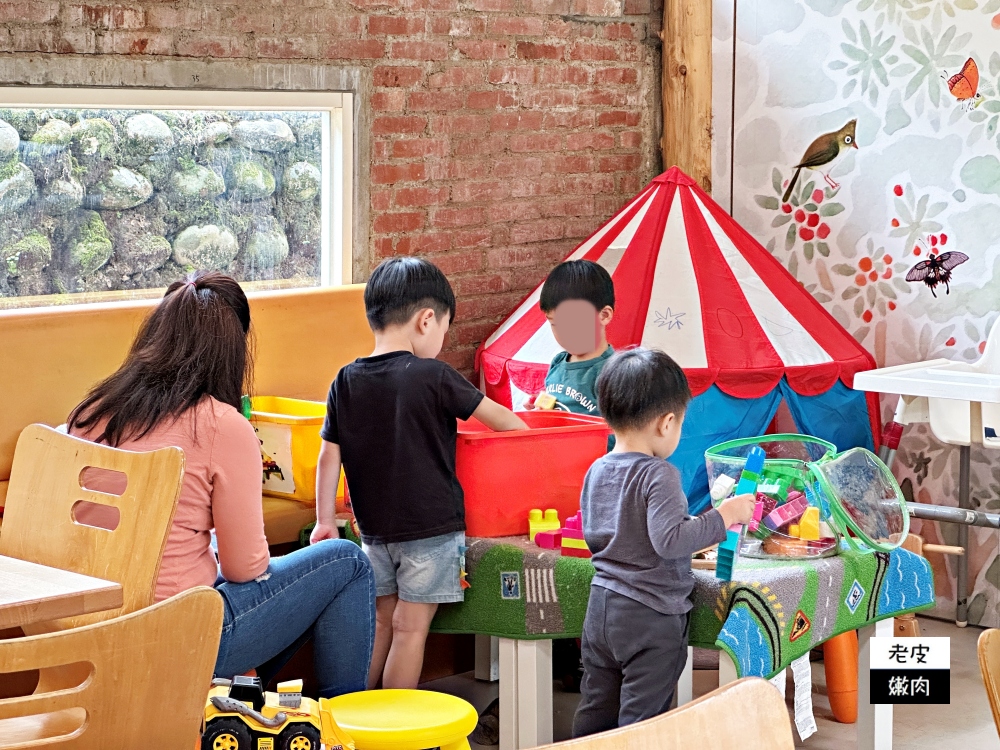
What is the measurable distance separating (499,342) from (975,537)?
174cm

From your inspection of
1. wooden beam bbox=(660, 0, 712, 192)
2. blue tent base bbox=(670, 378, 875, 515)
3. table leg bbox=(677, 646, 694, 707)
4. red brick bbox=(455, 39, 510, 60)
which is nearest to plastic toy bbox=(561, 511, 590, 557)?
table leg bbox=(677, 646, 694, 707)

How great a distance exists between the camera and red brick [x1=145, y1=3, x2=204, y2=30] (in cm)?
354

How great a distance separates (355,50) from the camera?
4.04m

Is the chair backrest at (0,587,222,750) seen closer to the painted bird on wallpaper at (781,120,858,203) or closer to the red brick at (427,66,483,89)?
the red brick at (427,66,483,89)

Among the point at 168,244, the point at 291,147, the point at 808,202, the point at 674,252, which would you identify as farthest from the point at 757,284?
the point at 168,244

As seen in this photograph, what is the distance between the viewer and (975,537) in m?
4.30

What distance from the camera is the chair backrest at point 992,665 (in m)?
1.55

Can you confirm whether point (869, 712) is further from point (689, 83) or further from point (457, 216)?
point (689, 83)

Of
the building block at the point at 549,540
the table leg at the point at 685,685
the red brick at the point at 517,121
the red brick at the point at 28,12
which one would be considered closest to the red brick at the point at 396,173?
the red brick at the point at 517,121

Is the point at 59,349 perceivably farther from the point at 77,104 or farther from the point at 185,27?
the point at 185,27

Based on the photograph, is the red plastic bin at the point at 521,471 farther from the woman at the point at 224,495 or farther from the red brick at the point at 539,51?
the red brick at the point at 539,51

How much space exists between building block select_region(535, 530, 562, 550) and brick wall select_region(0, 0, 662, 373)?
150cm

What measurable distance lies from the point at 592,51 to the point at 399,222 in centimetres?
112

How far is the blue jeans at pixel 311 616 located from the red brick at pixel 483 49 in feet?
7.22
